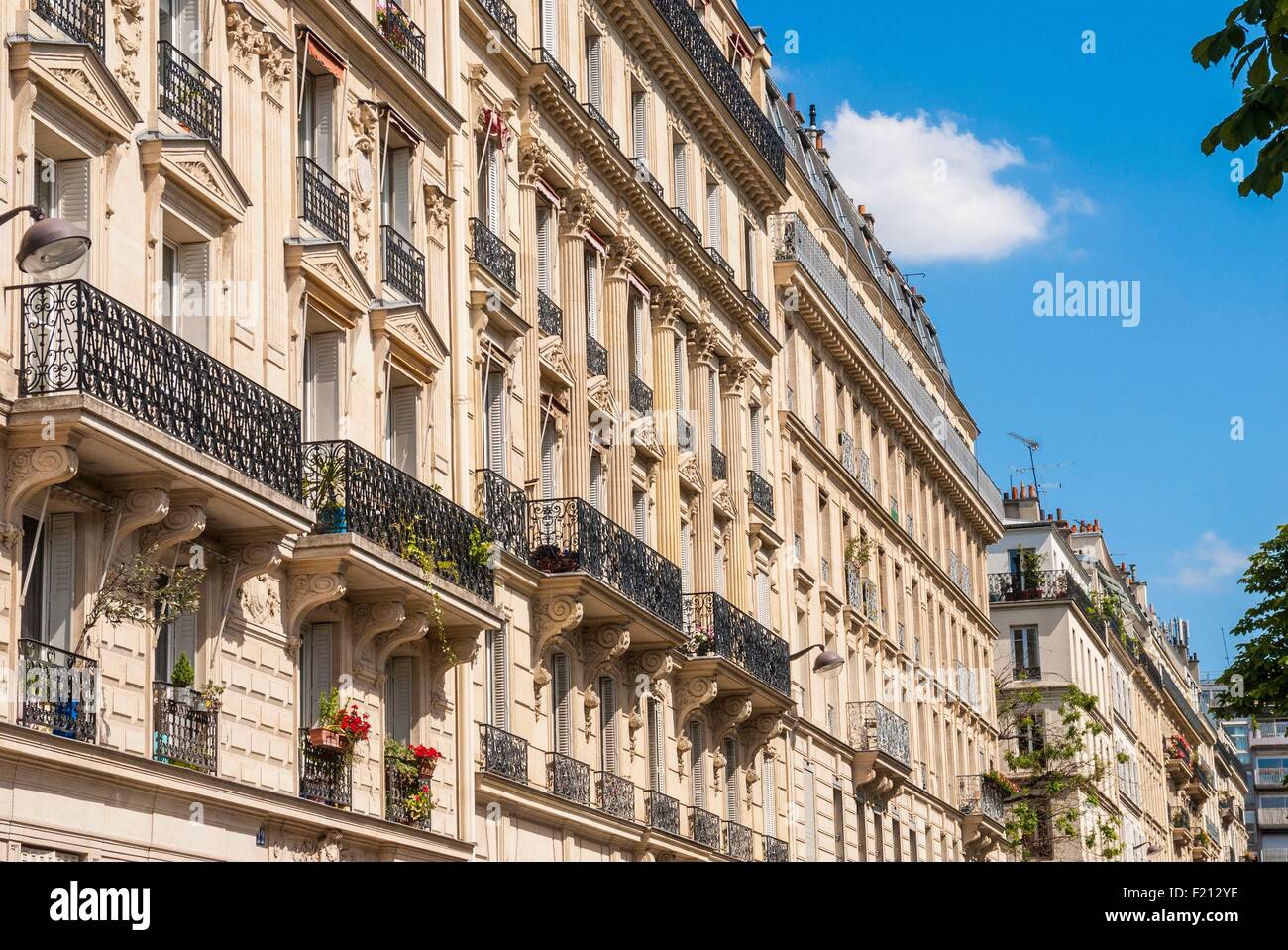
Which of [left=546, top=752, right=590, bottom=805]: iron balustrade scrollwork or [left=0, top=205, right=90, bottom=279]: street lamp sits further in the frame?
[left=546, top=752, right=590, bottom=805]: iron balustrade scrollwork

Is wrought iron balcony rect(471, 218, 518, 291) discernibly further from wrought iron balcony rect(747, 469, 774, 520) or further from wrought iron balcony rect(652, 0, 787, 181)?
wrought iron balcony rect(747, 469, 774, 520)

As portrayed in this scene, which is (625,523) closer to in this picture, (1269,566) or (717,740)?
(717,740)

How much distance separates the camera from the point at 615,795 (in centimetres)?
3366

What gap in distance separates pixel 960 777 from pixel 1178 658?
71.9 metres

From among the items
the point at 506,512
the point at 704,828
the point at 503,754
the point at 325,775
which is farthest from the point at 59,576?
the point at 704,828

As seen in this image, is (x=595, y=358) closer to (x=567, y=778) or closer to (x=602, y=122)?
(x=602, y=122)

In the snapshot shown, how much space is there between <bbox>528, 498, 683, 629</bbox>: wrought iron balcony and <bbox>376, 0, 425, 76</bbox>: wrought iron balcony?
6.45 m

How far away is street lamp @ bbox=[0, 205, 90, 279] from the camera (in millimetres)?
16844

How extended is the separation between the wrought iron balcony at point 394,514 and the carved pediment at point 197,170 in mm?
2680

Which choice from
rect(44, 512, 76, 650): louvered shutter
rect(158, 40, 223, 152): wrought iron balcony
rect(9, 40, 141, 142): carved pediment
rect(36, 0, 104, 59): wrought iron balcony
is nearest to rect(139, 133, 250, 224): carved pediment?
rect(158, 40, 223, 152): wrought iron balcony

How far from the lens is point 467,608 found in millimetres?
26312

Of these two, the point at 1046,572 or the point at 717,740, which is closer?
the point at 717,740
